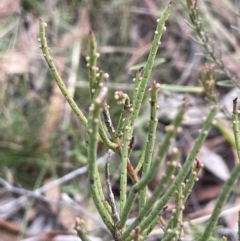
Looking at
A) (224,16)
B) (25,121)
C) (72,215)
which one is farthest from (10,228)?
(224,16)

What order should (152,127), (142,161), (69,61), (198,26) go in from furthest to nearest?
(69,61), (198,26), (142,161), (152,127)

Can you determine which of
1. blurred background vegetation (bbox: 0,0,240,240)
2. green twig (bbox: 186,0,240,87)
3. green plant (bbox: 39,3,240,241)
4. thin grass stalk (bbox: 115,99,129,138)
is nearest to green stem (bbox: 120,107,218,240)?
green plant (bbox: 39,3,240,241)

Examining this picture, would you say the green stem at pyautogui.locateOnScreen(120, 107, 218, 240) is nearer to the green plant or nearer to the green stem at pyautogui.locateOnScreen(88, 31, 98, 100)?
the green plant

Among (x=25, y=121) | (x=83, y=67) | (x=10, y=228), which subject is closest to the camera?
(x=10, y=228)

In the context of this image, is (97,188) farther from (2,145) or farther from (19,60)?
(19,60)

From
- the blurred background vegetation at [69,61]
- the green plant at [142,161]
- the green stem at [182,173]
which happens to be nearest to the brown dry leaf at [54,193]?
the blurred background vegetation at [69,61]

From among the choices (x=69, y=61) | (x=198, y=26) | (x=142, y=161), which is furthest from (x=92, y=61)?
(x=69, y=61)

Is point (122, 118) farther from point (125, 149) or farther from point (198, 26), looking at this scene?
point (198, 26)

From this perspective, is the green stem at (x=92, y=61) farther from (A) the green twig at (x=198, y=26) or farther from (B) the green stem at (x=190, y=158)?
(A) the green twig at (x=198, y=26)
